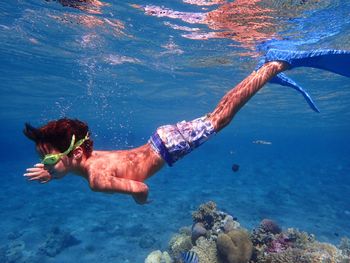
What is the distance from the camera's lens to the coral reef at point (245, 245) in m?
8.33

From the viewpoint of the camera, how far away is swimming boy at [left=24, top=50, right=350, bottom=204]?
15.1 feet

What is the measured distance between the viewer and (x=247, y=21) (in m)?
16.4

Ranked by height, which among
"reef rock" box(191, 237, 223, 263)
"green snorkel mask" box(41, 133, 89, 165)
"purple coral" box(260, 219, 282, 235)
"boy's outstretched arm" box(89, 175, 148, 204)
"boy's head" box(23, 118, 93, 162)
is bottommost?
"reef rock" box(191, 237, 223, 263)

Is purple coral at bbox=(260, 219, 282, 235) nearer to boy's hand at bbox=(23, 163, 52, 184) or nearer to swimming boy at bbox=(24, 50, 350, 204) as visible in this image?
swimming boy at bbox=(24, 50, 350, 204)

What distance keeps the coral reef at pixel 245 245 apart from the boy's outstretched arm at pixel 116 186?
16.1ft

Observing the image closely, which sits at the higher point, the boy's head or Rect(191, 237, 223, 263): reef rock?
the boy's head

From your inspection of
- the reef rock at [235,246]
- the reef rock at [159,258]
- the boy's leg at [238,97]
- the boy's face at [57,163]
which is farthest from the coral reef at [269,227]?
the boy's face at [57,163]

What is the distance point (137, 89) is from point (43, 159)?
3527 centimetres

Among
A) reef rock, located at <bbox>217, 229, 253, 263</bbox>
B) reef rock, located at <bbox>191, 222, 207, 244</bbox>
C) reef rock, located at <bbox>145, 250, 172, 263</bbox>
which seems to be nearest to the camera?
reef rock, located at <bbox>217, 229, 253, 263</bbox>

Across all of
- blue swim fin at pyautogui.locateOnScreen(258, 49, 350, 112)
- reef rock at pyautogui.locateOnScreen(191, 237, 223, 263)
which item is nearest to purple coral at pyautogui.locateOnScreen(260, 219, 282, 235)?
reef rock at pyautogui.locateOnScreen(191, 237, 223, 263)

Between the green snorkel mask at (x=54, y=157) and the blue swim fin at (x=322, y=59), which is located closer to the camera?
the green snorkel mask at (x=54, y=157)

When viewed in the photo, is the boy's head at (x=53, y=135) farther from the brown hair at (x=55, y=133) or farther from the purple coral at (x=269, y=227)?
the purple coral at (x=269, y=227)

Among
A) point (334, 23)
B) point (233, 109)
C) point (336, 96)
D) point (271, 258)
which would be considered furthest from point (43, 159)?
point (336, 96)

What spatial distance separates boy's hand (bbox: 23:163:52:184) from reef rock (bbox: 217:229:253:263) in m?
6.00
